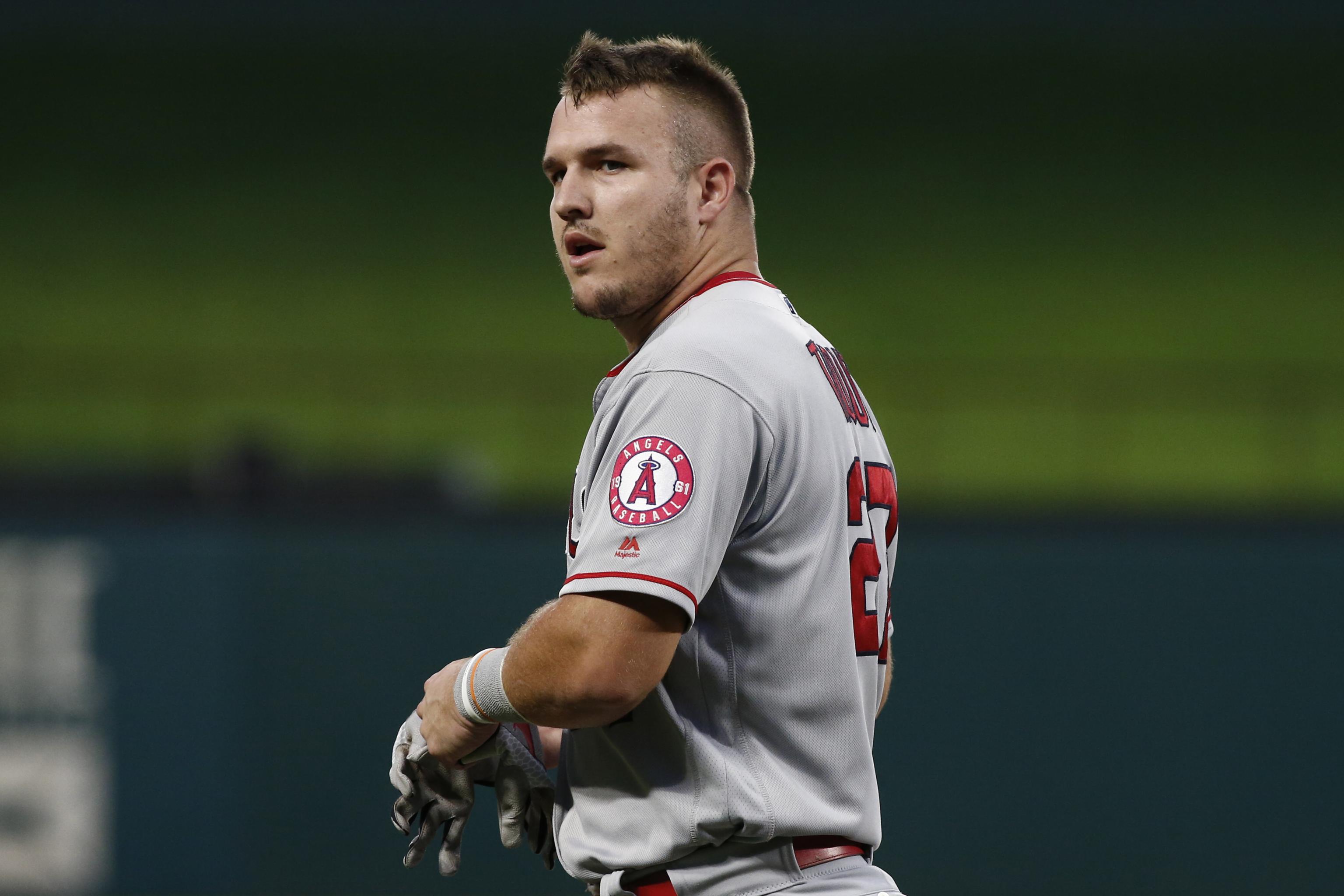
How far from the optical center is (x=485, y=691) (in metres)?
2.29

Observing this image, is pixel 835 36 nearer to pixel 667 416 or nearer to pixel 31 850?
pixel 31 850

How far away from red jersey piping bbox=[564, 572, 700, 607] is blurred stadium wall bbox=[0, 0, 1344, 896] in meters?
4.95

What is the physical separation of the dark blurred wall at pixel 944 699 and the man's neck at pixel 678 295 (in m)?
4.52

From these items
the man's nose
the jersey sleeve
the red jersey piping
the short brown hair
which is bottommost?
the red jersey piping

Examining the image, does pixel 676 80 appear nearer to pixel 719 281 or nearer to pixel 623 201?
pixel 623 201

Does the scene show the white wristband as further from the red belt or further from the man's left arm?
the red belt

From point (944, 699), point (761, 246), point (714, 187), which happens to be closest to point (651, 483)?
point (714, 187)

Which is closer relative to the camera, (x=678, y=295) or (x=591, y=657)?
(x=591, y=657)

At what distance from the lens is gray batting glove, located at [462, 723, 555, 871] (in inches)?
99.4

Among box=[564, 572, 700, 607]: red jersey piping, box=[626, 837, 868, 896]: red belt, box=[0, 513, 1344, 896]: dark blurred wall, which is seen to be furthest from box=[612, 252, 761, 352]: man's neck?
box=[0, 513, 1344, 896]: dark blurred wall

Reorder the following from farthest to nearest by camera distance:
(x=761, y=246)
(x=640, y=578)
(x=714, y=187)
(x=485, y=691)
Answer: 1. (x=761, y=246)
2. (x=714, y=187)
3. (x=485, y=691)
4. (x=640, y=578)

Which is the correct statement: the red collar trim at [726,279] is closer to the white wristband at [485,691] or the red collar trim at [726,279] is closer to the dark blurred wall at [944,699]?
the white wristband at [485,691]

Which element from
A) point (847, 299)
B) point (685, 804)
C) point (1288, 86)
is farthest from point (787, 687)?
point (1288, 86)

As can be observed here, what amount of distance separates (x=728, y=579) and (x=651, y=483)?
24 centimetres
